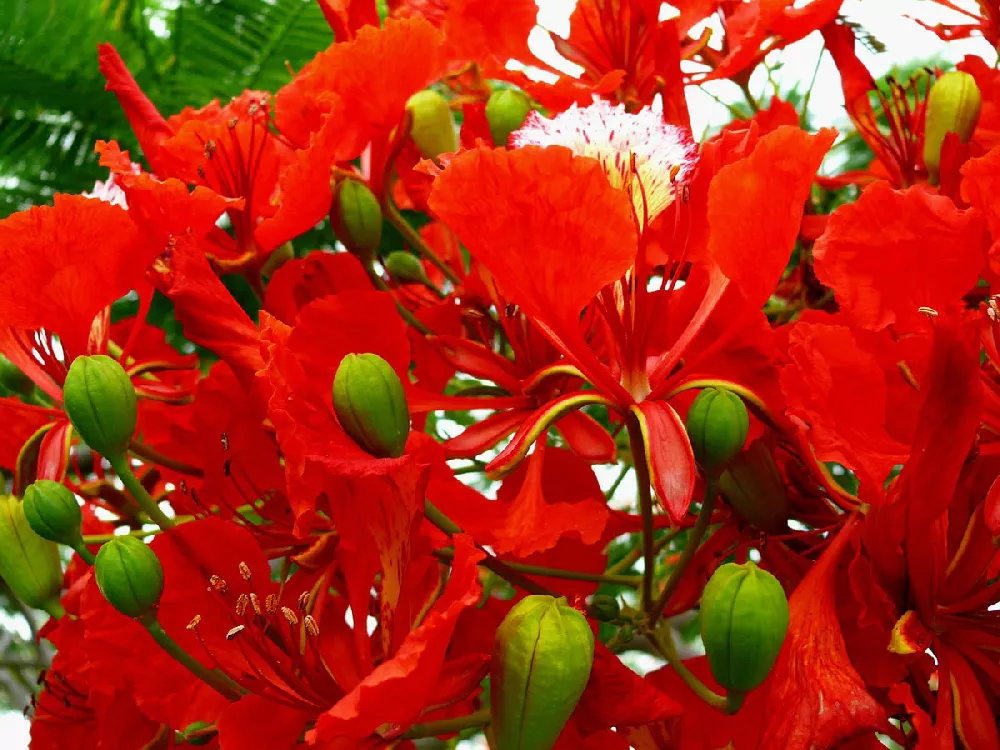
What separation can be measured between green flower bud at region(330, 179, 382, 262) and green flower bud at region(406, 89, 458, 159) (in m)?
0.08

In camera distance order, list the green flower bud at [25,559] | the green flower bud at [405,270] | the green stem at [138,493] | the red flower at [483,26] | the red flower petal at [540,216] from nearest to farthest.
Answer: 1. the red flower petal at [540,216]
2. the green stem at [138,493]
3. the green flower bud at [25,559]
4. the red flower at [483,26]
5. the green flower bud at [405,270]

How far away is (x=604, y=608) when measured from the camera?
98cm

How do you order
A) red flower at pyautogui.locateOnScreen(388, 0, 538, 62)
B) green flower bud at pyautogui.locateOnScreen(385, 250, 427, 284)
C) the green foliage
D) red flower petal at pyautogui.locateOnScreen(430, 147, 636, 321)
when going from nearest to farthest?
red flower petal at pyautogui.locateOnScreen(430, 147, 636, 321) → red flower at pyautogui.locateOnScreen(388, 0, 538, 62) → green flower bud at pyautogui.locateOnScreen(385, 250, 427, 284) → the green foliage

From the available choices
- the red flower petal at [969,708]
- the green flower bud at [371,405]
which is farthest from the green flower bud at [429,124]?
the red flower petal at [969,708]

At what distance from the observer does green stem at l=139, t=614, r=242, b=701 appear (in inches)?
34.3

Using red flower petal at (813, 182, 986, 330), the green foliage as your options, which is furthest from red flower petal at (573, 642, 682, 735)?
the green foliage

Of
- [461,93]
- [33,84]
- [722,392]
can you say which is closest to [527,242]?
[722,392]

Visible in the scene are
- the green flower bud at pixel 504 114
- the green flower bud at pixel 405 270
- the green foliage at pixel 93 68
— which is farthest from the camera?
the green foliage at pixel 93 68

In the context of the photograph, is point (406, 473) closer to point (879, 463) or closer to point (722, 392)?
point (722, 392)

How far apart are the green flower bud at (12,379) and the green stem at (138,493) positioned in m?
0.36

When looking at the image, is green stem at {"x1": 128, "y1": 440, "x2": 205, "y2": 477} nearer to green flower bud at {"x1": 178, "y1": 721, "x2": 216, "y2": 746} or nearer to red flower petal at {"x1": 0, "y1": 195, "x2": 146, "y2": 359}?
red flower petal at {"x1": 0, "y1": 195, "x2": 146, "y2": 359}

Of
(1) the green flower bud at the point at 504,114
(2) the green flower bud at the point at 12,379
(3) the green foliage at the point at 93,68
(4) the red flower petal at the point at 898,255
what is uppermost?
(3) the green foliage at the point at 93,68

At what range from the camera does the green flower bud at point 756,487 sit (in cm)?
92

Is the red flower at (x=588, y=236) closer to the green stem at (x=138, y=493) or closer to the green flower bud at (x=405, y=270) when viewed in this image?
the green stem at (x=138, y=493)
